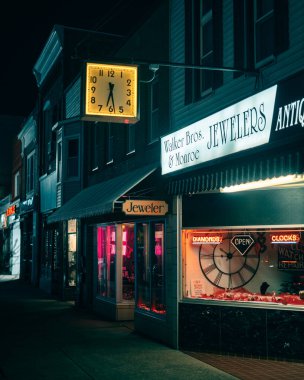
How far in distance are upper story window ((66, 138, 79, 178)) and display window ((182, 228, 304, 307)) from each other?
1040cm

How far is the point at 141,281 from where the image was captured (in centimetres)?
1321

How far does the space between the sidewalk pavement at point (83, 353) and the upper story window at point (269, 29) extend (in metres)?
5.06

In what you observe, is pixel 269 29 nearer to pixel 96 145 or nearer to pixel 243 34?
pixel 243 34

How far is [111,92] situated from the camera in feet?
33.4

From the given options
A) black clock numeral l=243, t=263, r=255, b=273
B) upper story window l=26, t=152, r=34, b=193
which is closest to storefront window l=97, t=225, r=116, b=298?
black clock numeral l=243, t=263, r=255, b=273

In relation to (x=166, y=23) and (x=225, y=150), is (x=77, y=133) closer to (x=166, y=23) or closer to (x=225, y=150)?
(x=166, y=23)

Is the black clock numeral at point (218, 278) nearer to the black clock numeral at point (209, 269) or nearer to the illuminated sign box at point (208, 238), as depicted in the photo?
the black clock numeral at point (209, 269)

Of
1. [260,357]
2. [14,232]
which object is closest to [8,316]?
[260,357]

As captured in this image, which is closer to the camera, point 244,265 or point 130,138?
point 244,265

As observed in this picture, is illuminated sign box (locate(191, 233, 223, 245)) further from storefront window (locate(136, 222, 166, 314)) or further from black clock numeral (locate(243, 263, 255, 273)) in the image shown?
storefront window (locate(136, 222, 166, 314))

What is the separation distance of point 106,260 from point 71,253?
5.47 meters

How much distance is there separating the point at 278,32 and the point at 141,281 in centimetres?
691

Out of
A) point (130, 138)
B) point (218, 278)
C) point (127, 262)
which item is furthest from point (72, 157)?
point (218, 278)

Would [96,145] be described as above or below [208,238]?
above
